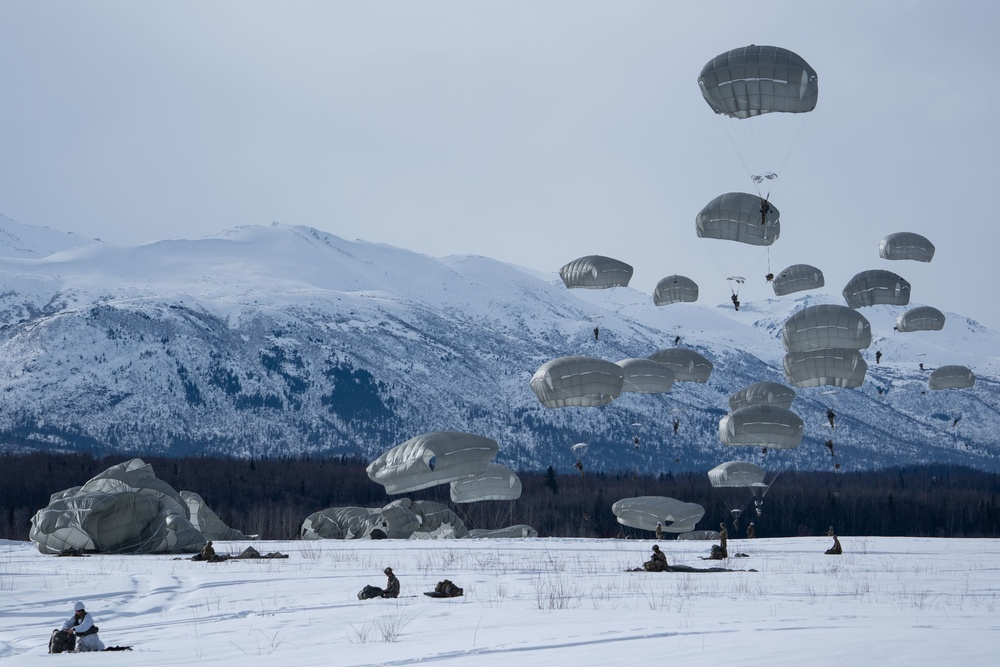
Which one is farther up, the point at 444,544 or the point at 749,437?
the point at 749,437

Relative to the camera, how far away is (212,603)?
84.0 feet

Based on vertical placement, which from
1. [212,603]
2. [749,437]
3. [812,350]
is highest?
[812,350]

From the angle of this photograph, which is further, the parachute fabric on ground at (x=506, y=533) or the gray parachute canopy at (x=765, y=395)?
the gray parachute canopy at (x=765, y=395)

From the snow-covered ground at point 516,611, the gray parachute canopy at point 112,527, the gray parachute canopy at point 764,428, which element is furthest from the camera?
the gray parachute canopy at point 764,428

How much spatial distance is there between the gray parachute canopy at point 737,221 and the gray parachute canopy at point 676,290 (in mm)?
16297

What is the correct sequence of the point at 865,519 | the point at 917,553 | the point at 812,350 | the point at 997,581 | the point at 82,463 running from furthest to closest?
the point at 82,463 < the point at 865,519 < the point at 812,350 < the point at 917,553 < the point at 997,581

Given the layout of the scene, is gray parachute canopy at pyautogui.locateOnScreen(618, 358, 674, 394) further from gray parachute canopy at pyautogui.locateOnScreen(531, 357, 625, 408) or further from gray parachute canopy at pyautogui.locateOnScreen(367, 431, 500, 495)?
gray parachute canopy at pyautogui.locateOnScreen(367, 431, 500, 495)

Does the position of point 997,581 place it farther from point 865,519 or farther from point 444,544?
point 865,519

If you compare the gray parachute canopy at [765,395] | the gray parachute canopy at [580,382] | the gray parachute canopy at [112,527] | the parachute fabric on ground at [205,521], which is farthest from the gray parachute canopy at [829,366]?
the parachute fabric on ground at [205,521]

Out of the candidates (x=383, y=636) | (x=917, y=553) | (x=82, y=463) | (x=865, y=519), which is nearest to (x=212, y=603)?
(x=383, y=636)

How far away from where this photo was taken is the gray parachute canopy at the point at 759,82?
45.2 metres

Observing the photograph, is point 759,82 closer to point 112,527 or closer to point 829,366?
Result: point 829,366

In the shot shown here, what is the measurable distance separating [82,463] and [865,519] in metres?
129

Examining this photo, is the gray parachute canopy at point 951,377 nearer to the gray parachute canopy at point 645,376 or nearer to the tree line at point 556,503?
the gray parachute canopy at point 645,376
